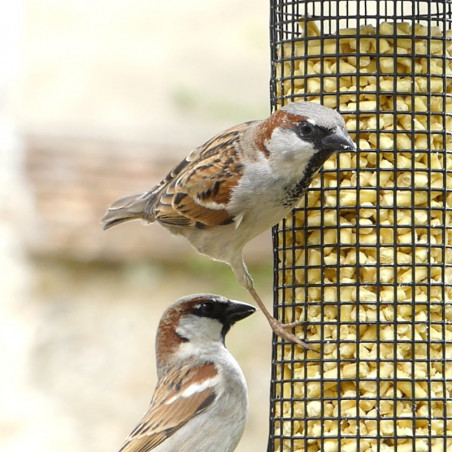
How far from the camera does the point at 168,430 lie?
5.23 meters

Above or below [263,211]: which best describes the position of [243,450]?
below

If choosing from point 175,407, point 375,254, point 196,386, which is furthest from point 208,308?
point 375,254

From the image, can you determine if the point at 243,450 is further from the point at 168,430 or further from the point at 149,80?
the point at 168,430

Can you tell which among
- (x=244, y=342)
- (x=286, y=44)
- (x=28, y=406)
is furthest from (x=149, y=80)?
(x=286, y=44)

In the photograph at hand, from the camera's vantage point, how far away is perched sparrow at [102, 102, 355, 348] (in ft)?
14.8

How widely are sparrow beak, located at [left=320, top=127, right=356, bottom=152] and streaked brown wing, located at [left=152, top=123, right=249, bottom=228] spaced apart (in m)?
0.50

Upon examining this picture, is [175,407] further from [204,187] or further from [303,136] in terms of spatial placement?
[303,136]

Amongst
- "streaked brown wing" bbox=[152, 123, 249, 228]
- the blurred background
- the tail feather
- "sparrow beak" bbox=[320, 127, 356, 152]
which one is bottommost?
the blurred background

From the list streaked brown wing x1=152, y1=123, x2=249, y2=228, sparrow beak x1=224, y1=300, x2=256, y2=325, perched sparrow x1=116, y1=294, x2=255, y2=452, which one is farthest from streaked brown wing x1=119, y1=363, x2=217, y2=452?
streaked brown wing x1=152, y1=123, x2=249, y2=228

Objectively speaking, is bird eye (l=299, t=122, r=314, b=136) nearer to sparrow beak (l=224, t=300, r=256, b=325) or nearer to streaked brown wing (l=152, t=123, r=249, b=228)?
streaked brown wing (l=152, t=123, r=249, b=228)

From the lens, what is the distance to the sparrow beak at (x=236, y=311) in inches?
205

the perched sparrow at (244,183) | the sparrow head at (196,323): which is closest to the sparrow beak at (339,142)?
the perched sparrow at (244,183)

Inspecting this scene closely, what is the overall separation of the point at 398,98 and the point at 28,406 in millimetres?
5454

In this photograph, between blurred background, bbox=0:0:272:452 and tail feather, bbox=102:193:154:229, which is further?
blurred background, bbox=0:0:272:452
